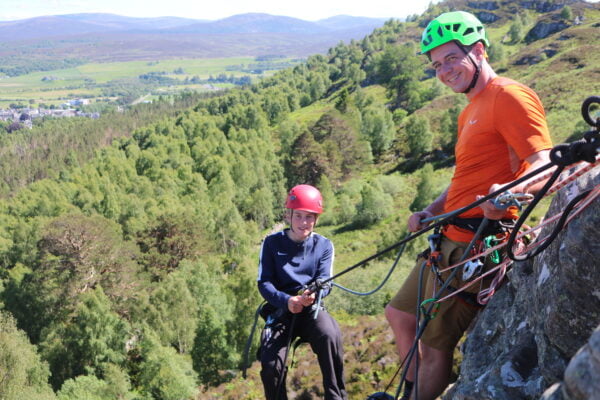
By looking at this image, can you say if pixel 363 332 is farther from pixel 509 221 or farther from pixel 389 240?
pixel 389 240

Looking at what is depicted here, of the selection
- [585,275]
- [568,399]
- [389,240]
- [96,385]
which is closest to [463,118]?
[585,275]

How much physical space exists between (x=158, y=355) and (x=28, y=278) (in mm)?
21041

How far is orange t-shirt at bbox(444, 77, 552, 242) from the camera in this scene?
11.7ft

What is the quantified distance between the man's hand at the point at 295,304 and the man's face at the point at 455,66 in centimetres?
298

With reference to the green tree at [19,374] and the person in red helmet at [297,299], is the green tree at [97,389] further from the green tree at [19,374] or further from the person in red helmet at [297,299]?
the person in red helmet at [297,299]

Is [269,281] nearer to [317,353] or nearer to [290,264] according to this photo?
[290,264]

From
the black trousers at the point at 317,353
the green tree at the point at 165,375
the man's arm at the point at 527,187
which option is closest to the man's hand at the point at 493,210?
the man's arm at the point at 527,187

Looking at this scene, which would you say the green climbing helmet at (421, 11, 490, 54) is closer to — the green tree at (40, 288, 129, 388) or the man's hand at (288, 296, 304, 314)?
the man's hand at (288, 296, 304, 314)

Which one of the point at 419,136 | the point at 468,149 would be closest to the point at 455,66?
the point at 468,149

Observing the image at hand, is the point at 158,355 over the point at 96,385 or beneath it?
over

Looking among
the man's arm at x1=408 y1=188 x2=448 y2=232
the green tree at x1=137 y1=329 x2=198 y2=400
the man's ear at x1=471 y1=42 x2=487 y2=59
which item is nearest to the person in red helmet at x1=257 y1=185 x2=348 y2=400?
the man's arm at x1=408 y1=188 x2=448 y2=232

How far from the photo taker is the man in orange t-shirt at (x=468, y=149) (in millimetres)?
3617

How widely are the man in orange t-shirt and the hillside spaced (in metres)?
1.56

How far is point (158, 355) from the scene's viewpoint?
23.2 m
